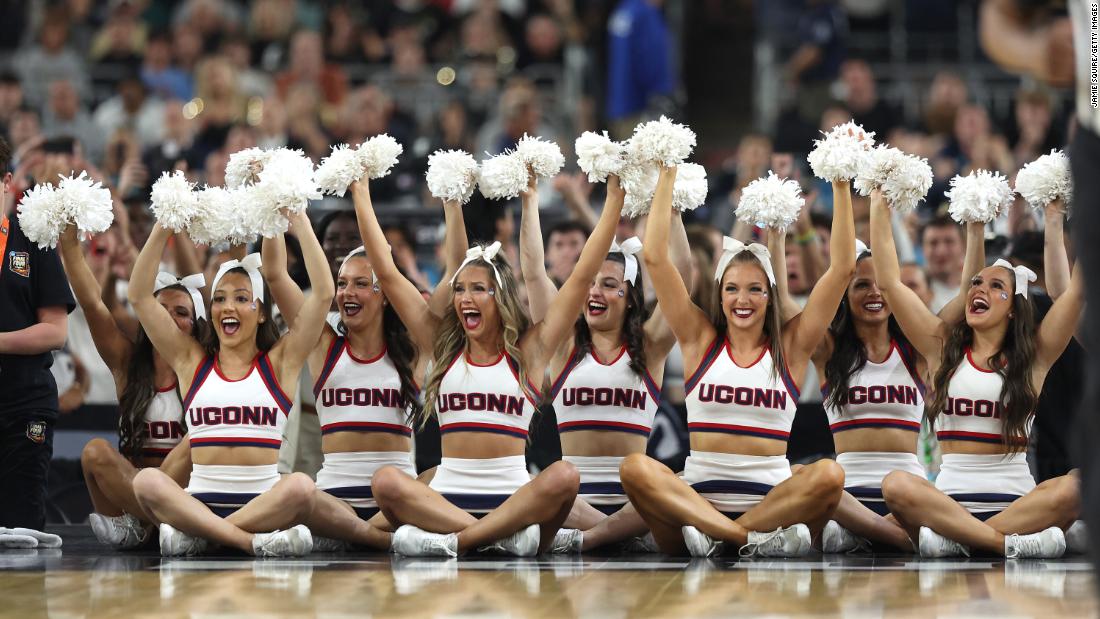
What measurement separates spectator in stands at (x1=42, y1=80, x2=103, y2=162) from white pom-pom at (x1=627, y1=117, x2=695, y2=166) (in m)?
6.14

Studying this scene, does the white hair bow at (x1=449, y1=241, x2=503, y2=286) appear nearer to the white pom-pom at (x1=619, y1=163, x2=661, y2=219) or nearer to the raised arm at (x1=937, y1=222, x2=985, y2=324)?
the white pom-pom at (x1=619, y1=163, x2=661, y2=219)

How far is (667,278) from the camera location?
6113mm

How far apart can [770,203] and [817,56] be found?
6056 mm

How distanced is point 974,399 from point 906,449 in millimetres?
489

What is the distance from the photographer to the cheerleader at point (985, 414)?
6008mm

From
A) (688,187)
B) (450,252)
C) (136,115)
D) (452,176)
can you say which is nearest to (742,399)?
(688,187)

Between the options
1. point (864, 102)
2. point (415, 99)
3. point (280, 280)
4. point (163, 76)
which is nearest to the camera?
point (280, 280)

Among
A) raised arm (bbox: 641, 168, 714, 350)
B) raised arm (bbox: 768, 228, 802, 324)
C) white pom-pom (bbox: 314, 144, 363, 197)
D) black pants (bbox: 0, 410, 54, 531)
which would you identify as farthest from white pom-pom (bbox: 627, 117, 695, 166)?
black pants (bbox: 0, 410, 54, 531)

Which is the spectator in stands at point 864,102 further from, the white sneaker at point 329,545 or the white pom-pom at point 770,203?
the white sneaker at point 329,545

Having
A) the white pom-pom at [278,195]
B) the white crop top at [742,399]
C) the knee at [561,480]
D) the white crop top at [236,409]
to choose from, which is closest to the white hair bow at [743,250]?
the white crop top at [742,399]

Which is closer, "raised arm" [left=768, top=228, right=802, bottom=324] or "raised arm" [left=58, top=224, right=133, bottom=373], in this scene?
"raised arm" [left=58, top=224, right=133, bottom=373]

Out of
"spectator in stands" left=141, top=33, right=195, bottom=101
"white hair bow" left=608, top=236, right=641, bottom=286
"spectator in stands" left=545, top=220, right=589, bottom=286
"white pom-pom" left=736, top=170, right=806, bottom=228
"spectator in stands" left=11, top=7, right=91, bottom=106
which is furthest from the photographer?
"spectator in stands" left=11, top=7, right=91, bottom=106

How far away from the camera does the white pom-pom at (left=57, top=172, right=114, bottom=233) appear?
20.3ft

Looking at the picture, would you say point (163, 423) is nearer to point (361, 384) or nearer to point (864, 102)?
point (361, 384)
